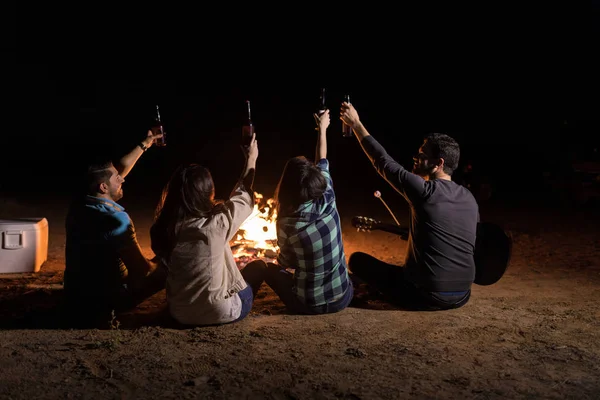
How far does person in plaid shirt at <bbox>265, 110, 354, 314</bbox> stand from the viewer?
479 cm

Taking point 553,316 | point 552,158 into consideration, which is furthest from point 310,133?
point 553,316

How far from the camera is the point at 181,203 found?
4.53 m

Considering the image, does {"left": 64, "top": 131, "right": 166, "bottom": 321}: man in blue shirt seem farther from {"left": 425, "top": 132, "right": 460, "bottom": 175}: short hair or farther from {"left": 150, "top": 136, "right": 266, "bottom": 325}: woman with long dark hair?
{"left": 425, "top": 132, "right": 460, "bottom": 175}: short hair

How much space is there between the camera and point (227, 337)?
186 inches

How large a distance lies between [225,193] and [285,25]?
1316cm

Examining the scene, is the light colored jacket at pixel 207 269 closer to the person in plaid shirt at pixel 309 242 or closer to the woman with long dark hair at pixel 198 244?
the woman with long dark hair at pixel 198 244

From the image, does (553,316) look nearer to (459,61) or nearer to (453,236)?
(453,236)

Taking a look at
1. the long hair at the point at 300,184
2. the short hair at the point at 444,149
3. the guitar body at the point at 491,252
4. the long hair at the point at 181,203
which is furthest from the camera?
the guitar body at the point at 491,252

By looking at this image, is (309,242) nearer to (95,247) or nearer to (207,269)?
(207,269)

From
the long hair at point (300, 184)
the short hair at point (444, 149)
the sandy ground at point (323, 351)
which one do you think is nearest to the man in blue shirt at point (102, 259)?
the sandy ground at point (323, 351)

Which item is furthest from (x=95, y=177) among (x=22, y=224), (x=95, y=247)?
(x=22, y=224)

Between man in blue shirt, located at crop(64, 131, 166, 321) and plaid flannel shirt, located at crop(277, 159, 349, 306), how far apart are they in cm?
115

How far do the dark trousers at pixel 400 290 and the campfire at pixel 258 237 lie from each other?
188cm

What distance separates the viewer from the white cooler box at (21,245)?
671 centimetres
